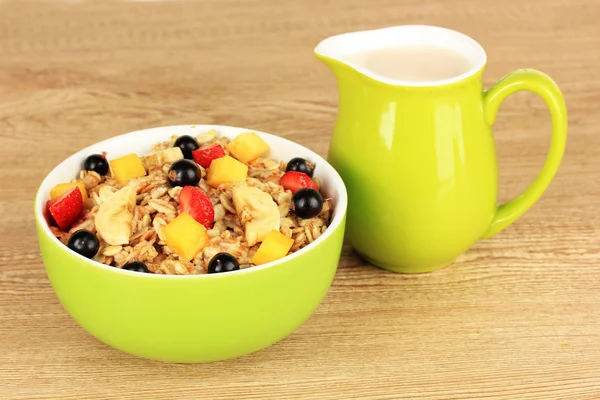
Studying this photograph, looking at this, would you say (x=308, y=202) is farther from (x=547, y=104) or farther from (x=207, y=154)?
(x=547, y=104)

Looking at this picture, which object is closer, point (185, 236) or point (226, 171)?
point (185, 236)

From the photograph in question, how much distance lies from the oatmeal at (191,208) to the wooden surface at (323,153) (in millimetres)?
160

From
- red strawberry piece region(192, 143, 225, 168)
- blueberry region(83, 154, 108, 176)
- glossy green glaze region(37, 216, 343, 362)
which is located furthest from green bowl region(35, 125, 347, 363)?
red strawberry piece region(192, 143, 225, 168)

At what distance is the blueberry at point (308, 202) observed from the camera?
4.05 ft

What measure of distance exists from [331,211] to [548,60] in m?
1.13

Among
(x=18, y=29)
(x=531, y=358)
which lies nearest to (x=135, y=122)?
(x=18, y=29)

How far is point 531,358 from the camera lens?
4.08 feet

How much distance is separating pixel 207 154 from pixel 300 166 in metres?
0.14

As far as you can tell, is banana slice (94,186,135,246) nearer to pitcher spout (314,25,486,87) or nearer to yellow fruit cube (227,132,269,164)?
yellow fruit cube (227,132,269,164)

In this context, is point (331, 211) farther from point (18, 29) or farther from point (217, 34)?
point (18, 29)

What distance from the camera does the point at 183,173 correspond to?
1270 millimetres

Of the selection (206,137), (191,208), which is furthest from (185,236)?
(206,137)

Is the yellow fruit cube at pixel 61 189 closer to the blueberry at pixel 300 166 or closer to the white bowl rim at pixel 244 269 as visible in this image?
the white bowl rim at pixel 244 269

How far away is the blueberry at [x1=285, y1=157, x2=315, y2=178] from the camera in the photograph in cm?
133
